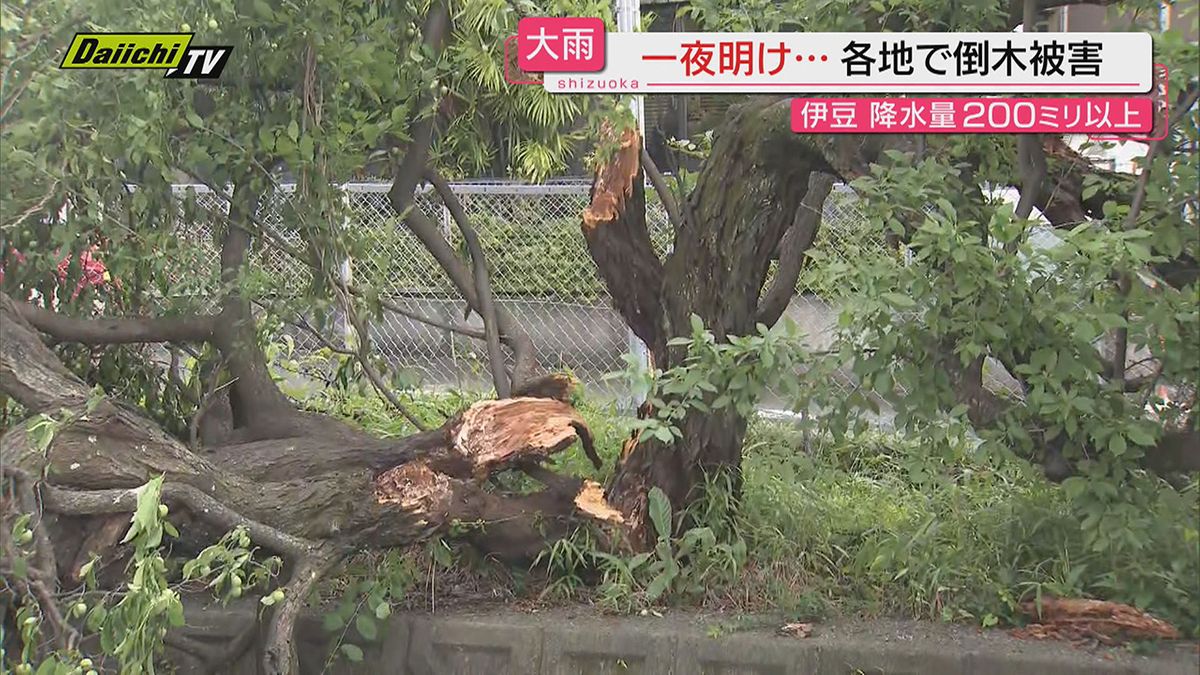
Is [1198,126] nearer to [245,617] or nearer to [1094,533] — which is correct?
[1094,533]

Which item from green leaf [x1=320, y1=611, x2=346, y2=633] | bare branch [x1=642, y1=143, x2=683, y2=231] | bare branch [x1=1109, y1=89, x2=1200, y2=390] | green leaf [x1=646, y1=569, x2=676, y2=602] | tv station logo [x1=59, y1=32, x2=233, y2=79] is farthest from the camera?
bare branch [x1=642, y1=143, x2=683, y2=231]

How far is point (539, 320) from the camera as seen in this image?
23.2 ft

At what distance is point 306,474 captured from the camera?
4027 millimetres

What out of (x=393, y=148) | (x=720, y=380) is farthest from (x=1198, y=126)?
(x=393, y=148)

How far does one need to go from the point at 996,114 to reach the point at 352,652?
2.60 meters

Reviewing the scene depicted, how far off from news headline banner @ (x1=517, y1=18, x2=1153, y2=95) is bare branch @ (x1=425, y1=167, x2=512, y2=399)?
1228 millimetres

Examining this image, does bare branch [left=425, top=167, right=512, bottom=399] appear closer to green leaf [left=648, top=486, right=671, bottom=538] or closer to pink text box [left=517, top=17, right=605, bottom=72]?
green leaf [left=648, top=486, right=671, bottom=538]

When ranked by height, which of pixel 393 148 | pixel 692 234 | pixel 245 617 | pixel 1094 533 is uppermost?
pixel 393 148

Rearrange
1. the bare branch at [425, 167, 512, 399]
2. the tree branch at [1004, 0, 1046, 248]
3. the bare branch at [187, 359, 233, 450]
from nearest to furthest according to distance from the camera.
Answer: the tree branch at [1004, 0, 1046, 248], the bare branch at [187, 359, 233, 450], the bare branch at [425, 167, 512, 399]

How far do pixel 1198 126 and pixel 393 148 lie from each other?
2.72 metres

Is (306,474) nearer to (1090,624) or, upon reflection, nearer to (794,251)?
(794,251)

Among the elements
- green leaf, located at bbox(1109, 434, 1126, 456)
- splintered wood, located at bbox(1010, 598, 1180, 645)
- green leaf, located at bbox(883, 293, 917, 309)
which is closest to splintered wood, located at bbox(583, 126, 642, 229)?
green leaf, located at bbox(883, 293, 917, 309)

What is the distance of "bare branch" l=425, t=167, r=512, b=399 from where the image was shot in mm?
4703
